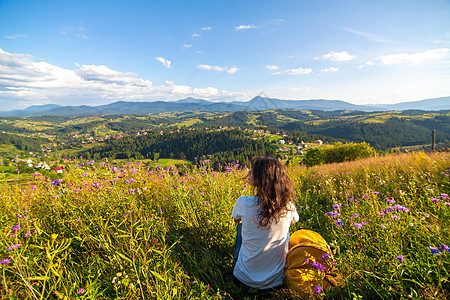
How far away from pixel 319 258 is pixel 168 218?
236 cm

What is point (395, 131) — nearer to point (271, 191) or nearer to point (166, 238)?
point (271, 191)

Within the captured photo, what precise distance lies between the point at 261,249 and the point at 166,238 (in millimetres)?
1458

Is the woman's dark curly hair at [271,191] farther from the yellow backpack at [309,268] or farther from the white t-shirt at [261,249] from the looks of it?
the yellow backpack at [309,268]

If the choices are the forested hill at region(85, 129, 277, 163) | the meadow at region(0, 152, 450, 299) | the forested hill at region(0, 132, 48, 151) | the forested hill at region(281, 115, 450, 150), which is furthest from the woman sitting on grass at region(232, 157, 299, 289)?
the forested hill at region(0, 132, 48, 151)

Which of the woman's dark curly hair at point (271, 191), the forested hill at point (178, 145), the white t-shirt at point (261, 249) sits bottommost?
the forested hill at point (178, 145)

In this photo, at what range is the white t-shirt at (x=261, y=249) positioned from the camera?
235 centimetres

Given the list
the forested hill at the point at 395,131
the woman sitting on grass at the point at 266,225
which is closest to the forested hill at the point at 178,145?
the woman sitting on grass at the point at 266,225

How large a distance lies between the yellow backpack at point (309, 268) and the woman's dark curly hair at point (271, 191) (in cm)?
42

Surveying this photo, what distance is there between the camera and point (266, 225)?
7.55ft

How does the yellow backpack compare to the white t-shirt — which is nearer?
the yellow backpack

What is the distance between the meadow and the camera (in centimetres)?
165

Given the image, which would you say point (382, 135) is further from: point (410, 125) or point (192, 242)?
point (192, 242)

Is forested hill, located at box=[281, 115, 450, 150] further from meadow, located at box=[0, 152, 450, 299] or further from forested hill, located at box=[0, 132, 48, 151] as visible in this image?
forested hill, located at box=[0, 132, 48, 151]

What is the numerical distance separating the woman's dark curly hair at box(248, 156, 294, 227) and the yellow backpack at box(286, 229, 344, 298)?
42 centimetres
